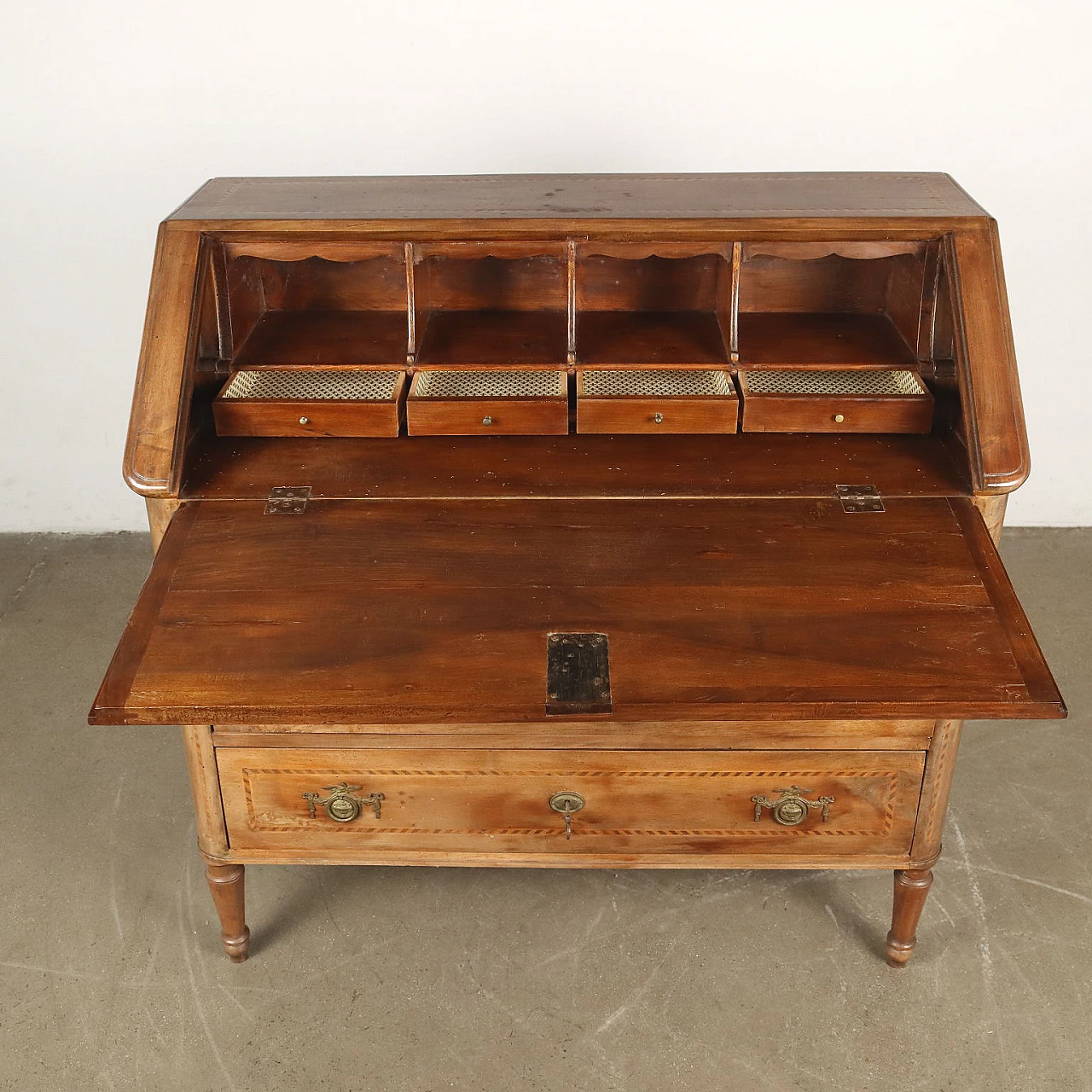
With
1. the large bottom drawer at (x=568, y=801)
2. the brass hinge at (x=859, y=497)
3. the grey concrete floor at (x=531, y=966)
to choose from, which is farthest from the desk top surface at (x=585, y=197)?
the grey concrete floor at (x=531, y=966)

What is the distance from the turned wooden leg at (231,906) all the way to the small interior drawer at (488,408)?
974 millimetres

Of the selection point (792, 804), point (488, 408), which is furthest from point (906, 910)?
point (488, 408)

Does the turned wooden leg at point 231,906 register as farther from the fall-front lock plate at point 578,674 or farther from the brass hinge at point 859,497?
the brass hinge at point 859,497

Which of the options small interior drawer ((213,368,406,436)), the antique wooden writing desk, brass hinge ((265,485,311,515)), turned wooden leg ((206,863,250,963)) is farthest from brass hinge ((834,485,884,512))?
turned wooden leg ((206,863,250,963))

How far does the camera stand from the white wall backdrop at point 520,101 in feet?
10.5

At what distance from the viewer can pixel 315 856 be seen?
230cm

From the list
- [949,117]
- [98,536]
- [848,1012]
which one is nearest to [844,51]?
[949,117]

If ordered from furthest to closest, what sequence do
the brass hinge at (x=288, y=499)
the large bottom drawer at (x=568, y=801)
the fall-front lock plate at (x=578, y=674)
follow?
the brass hinge at (x=288, y=499), the large bottom drawer at (x=568, y=801), the fall-front lock plate at (x=578, y=674)

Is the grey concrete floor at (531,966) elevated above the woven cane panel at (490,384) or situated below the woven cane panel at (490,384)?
below

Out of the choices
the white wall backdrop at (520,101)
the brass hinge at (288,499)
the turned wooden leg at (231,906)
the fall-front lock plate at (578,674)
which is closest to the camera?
the fall-front lock plate at (578,674)

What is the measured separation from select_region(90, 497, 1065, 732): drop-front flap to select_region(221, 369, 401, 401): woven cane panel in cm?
30

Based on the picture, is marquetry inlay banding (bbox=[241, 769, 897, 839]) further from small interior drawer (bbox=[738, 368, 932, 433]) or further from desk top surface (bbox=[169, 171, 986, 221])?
desk top surface (bbox=[169, 171, 986, 221])

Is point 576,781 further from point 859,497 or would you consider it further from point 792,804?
point 859,497

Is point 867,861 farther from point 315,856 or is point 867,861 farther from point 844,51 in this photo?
point 844,51
